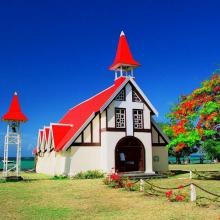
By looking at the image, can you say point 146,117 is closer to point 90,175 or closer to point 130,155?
point 130,155

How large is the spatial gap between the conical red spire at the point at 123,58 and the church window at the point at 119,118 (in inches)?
202

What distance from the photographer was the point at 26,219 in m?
11.4

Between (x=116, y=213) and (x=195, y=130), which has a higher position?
(x=195, y=130)

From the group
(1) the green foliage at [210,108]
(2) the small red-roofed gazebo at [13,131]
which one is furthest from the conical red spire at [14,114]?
(1) the green foliage at [210,108]

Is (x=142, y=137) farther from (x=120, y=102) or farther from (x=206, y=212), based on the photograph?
(x=206, y=212)

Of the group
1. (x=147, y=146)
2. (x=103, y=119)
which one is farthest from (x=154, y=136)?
(x=103, y=119)

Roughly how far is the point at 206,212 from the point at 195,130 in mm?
12266

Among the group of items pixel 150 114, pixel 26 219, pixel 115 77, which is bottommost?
pixel 26 219

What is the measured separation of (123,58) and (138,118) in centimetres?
653

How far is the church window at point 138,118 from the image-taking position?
3127 centimetres

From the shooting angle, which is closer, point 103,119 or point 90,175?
point 90,175

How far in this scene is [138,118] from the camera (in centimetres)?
3150

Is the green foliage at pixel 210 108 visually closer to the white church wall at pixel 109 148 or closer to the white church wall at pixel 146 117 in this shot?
the white church wall at pixel 146 117

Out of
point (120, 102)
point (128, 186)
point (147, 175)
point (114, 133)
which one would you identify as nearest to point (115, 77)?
point (120, 102)
